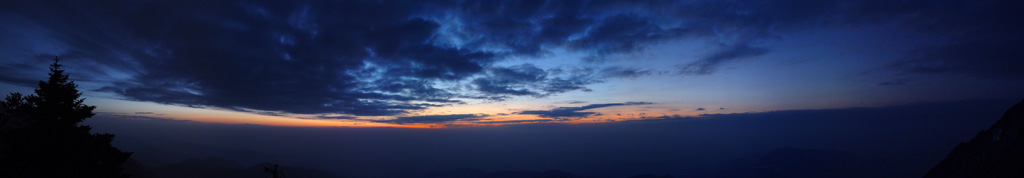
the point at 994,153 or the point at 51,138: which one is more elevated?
the point at 51,138

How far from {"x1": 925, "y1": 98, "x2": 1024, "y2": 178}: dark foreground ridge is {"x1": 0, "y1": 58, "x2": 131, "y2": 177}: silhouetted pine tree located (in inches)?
3403

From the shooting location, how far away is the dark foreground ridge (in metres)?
39.2

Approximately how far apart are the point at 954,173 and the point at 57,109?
10207 cm

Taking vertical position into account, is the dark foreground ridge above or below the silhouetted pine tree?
below

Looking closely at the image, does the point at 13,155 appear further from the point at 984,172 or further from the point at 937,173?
the point at 937,173

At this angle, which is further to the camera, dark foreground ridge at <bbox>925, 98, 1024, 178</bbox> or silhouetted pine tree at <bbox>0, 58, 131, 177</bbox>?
dark foreground ridge at <bbox>925, 98, 1024, 178</bbox>

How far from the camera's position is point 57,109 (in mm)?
14875

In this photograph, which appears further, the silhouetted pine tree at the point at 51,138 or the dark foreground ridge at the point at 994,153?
the dark foreground ridge at the point at 994,153

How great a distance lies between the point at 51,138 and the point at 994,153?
100477 mm

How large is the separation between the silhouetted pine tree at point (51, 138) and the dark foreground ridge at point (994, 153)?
86444mm

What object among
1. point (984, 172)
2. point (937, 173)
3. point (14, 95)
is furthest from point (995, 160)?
point (14, 95)

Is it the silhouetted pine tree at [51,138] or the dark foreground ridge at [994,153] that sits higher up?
the silhouetted pine tree at [51,138]

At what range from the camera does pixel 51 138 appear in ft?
48.2

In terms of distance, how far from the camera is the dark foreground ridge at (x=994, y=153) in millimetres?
39250
